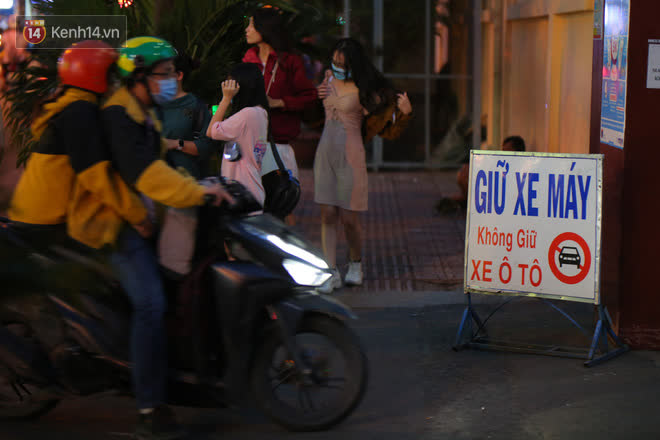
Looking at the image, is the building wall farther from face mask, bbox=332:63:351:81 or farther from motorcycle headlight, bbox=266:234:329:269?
motorcycle headlight, bbox=266:234:329:269

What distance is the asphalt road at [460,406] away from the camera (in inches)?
180

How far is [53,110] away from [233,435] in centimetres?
170

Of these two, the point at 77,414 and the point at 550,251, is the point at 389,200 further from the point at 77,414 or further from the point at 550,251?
the point at 77,414

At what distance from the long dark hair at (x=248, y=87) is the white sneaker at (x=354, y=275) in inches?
67.6

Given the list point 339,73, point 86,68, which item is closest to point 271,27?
point 339,73

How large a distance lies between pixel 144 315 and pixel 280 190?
2.59m

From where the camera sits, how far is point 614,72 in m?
5.89

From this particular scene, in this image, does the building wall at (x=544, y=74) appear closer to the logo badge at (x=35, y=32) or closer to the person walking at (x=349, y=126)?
the person walking at (x=349, y=126)

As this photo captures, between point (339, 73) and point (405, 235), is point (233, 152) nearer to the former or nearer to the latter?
point (339, 73)

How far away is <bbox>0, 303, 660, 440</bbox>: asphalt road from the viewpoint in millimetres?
4574

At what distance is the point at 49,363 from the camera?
4.45 meters

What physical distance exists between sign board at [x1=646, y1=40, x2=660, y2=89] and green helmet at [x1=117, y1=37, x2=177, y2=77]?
2799 millimetres

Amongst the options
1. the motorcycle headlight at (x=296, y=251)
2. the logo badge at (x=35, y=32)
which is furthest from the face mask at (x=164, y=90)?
the logo badge at (x=35, y=32)
